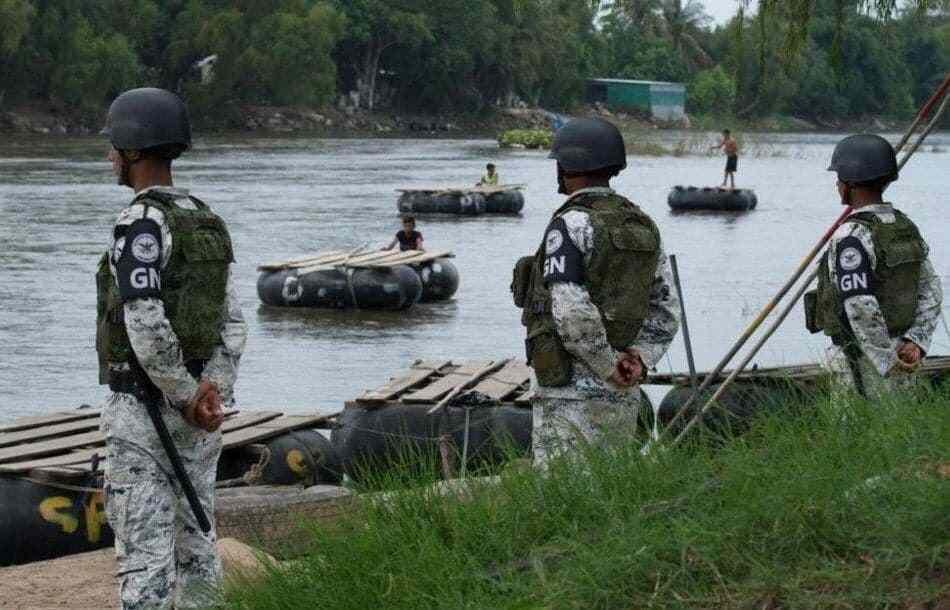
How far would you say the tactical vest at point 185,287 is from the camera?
5.88 metres

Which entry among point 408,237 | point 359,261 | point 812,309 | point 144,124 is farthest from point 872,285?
point 408,237

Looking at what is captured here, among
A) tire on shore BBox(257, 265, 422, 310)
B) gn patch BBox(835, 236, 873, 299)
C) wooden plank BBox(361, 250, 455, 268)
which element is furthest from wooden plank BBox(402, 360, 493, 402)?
wooden plank BBox(361, 250, 455, 268)

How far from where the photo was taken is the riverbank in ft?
327

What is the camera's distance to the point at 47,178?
55375 mm

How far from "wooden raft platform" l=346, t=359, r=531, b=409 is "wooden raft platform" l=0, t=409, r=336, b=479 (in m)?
0.35

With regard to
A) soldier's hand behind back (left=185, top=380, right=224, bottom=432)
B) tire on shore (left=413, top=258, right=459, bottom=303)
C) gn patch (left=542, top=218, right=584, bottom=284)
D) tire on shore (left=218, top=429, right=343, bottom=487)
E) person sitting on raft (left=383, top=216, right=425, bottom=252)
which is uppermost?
gn patch (left=542, top=218, right=584, bottom=284)

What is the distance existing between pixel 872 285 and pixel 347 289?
1615 cm

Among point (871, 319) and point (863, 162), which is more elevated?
point (863, 162)

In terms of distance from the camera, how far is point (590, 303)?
6445mm

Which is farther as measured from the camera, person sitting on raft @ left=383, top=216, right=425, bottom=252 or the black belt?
person sitting on raft @ left=383, top=216, right=425, bottom=252

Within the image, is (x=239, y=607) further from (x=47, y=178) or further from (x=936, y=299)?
(x=47, y=178)

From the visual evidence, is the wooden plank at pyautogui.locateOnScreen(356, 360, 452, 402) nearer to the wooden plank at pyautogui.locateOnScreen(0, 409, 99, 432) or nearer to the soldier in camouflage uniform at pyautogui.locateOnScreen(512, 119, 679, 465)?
the wooden plank at pyautogui.locateOnScreen(0, 409, 99, 432)

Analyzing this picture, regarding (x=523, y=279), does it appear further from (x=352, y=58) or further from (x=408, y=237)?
(x=352, y=58)

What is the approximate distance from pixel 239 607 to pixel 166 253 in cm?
108
